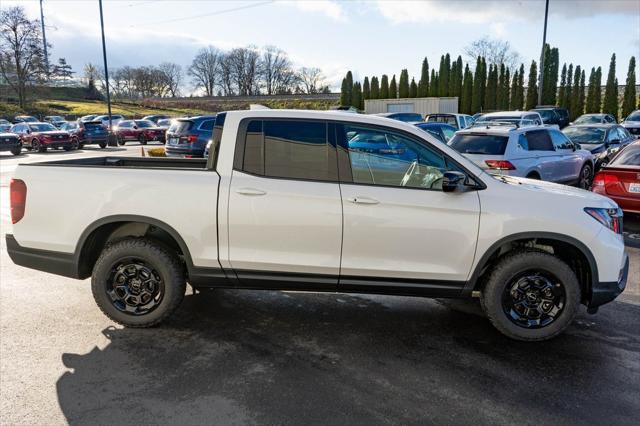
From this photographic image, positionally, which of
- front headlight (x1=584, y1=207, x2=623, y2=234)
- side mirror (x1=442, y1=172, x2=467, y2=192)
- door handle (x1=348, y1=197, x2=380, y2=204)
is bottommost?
front headlight (x1=584, y1=207, x2=623, y2=234)

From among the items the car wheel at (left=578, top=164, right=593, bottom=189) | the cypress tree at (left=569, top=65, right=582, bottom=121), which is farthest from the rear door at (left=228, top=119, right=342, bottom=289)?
the cypress tree at (left=569, top=65, right=582, bottom=121)

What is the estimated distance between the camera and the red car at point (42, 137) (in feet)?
84.9

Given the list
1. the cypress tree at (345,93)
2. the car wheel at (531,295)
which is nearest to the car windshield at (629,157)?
the car wheel at (531,295)

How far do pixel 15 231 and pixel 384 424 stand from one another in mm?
3613

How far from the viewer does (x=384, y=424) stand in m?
2.91

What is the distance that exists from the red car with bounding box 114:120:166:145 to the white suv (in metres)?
27.0

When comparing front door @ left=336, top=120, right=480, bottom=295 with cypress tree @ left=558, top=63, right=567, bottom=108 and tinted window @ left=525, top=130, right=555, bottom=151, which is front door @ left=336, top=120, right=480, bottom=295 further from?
cypress tree @ left=558, top=63, right=567, bottom=108

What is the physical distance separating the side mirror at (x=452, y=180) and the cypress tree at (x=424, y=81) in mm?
45466

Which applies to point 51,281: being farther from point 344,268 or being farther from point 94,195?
point 344,268

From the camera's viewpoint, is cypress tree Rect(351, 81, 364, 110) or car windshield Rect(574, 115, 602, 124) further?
cypress tree Rect(351, 81, 364, 110)

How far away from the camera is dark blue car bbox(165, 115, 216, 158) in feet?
51.1

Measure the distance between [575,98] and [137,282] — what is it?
45.1 m

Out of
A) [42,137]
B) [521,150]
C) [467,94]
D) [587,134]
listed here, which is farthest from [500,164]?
[467,94]

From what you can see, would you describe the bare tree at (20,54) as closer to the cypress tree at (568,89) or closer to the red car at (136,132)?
the red car at (136,132)
